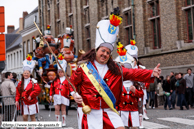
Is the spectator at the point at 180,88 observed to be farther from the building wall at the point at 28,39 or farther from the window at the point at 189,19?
the building wall at the point at 28,39

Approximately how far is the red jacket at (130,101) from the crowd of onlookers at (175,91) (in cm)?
826

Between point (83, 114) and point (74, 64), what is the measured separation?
499 inches

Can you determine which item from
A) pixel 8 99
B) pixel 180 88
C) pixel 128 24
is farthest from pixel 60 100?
pixel 128 24

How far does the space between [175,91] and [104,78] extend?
41.5ft

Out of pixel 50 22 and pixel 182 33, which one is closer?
pixel 182 33

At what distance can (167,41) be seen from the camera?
22531 millimetres

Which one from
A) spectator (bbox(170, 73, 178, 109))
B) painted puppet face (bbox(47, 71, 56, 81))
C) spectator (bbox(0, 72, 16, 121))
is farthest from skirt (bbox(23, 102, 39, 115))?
spectator (bbox(170, 73, 178, 109))

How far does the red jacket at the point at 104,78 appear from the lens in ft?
17.9

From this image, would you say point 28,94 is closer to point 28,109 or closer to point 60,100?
point 28,109

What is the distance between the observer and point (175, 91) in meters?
17.6

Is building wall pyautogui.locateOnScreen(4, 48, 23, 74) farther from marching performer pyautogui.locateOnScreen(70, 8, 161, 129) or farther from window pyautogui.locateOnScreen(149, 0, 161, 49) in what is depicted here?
marching performer pyautogui.locateOnScreen(70, 8, 161, 129)

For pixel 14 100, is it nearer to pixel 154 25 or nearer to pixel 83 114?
pixel 83 114

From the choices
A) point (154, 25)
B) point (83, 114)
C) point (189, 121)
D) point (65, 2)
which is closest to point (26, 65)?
point (189, 121)

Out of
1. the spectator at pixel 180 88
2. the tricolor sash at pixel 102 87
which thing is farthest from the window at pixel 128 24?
the tricolor sash at pixel 102 87
